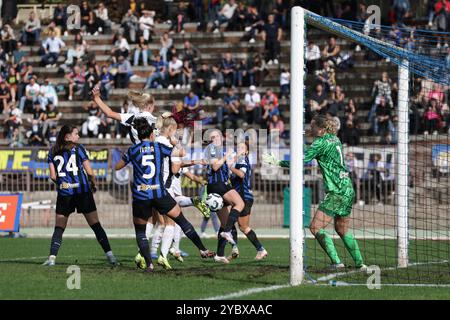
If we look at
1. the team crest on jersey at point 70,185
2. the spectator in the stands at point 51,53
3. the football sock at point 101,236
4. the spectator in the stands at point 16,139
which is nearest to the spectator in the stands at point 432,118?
the spectator in the stands at point 16,139

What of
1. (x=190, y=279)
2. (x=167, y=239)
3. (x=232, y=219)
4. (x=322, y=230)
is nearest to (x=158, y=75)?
(x=232, y=219)

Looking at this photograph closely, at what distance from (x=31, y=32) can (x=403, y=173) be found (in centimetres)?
2614

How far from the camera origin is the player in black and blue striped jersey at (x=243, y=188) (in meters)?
16.3

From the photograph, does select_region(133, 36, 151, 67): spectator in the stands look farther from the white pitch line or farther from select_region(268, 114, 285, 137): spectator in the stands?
the white pitch line

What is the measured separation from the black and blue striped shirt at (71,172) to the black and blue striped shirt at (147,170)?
5.86 ft

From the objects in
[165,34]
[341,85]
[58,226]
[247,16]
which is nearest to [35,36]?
[165,34]

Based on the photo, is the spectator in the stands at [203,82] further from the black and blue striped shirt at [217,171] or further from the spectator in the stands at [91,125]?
the black and blue striped shirt at [217,171]

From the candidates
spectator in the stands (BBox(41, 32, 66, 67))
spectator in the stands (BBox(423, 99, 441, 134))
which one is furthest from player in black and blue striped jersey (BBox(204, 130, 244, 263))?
spectator in the stands (BBox(41, 32, 66, 67))

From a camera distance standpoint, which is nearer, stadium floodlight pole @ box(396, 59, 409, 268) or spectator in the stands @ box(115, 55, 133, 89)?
stadium floodlight pole @ box(396, 59, 409, 268)

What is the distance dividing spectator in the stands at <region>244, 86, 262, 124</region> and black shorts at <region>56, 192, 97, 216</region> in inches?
668

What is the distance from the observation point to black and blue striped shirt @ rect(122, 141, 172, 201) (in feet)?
43.4

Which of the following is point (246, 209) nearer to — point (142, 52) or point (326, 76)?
point (326, 76)

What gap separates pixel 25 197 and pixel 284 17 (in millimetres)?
13421
